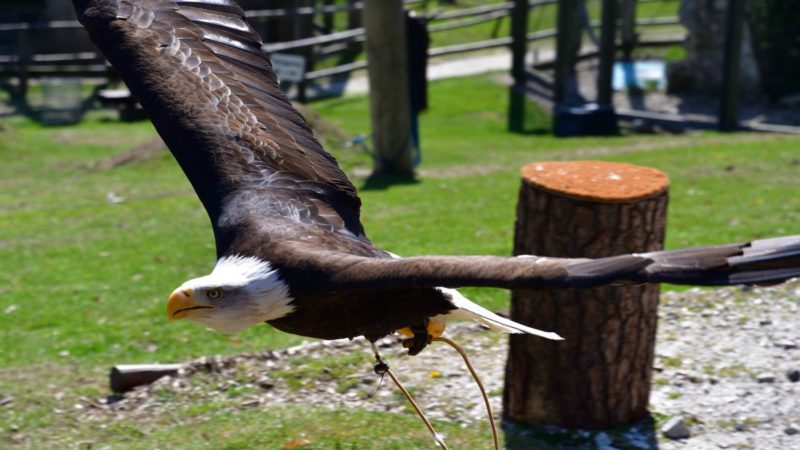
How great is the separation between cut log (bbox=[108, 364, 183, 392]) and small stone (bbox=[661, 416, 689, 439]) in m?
2.89

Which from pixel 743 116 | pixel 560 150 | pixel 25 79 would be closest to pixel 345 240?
pixel 560 150

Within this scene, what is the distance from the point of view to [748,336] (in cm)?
668

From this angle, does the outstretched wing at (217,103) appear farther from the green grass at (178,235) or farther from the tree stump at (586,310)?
the green grass at (178,235)

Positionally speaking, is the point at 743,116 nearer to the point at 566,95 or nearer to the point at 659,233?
the point at 566,95

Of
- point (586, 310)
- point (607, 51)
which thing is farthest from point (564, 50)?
point (586, 310)

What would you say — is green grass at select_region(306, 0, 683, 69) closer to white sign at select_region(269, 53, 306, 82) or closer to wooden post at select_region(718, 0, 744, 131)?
white sign at select_region(269, 53, 306, 82)

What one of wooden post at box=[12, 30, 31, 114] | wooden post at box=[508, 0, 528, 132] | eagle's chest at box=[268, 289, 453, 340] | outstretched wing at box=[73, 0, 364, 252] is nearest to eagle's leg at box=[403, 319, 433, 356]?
eagle's chest at box=[268, 289, 453, 340]

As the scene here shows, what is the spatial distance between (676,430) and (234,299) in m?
2.51

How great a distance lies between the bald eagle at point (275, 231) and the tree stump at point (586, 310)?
791 millimetres

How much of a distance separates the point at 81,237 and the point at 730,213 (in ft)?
19.1

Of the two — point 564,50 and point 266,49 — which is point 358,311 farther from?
point 266,49

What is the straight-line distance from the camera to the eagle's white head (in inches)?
175

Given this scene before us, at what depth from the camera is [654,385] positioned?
6.25 meters

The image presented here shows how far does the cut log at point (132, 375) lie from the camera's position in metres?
6.55
